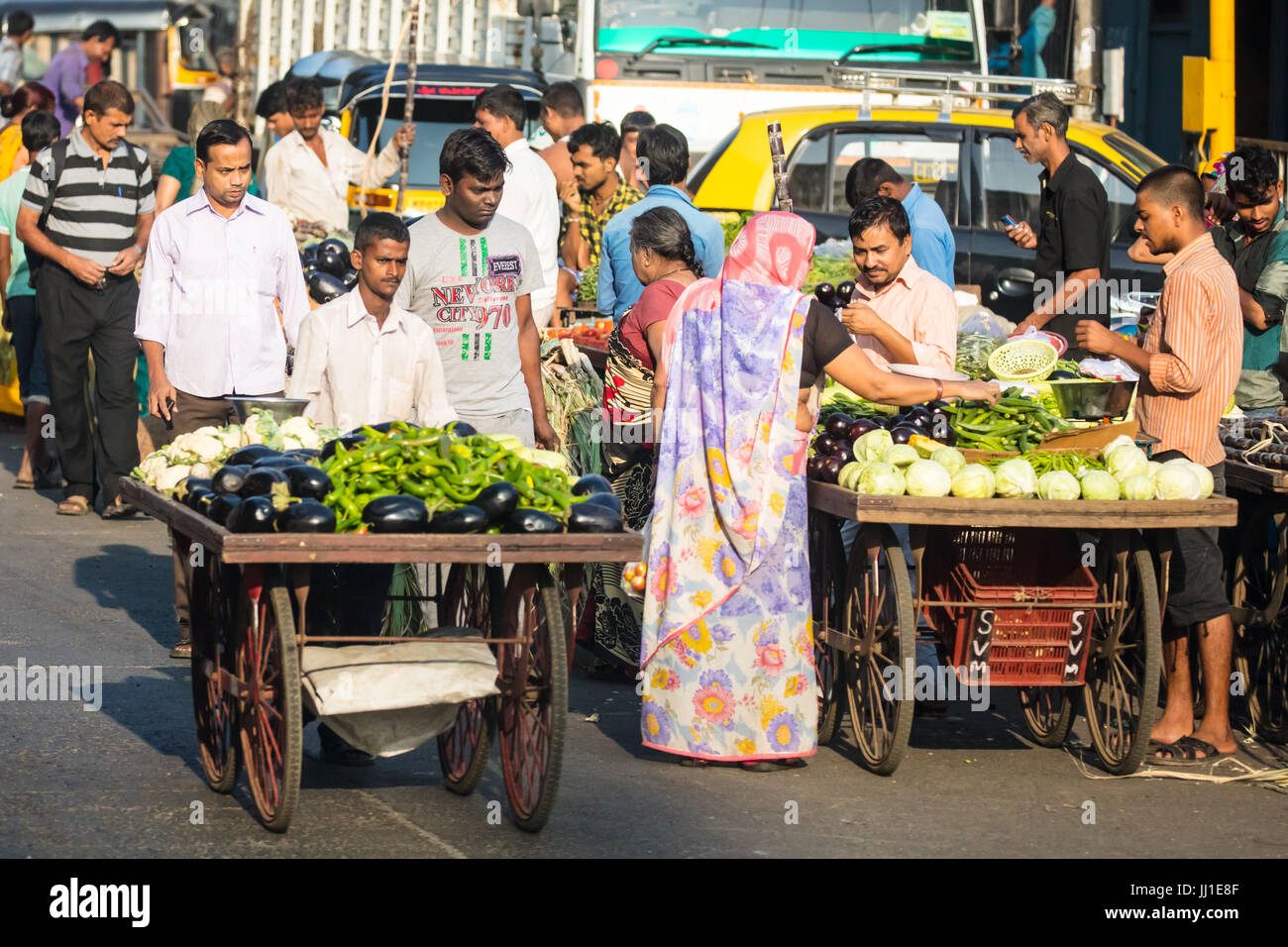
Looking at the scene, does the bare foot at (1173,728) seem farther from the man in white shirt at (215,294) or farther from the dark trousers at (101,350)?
the dark trousers at (101,350)

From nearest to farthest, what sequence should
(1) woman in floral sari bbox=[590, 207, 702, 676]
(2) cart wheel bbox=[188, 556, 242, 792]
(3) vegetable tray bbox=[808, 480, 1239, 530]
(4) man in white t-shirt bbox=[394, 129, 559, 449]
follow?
(2) cart wheel bbox=[188, 556, 242, 792] < (3) vegetable tray bbox=[808, 480, 1239, 530] < (4) man in white t-shirt bbox=[394, 129, 559, 449] < (1) woman in floral sari bbox=[590, 207, 702, 676]

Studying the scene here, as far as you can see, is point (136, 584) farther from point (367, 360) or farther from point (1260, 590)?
point (1260, 590)

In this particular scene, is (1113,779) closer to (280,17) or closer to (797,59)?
(797,59)

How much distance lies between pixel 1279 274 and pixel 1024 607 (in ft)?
9.23

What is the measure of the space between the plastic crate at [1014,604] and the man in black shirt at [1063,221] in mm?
2459

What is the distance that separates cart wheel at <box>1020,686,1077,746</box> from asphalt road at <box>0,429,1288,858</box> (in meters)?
0.07

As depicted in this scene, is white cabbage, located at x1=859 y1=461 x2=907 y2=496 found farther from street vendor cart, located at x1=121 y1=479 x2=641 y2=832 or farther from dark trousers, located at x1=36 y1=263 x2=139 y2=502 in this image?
dark trousers, located at x1=36 y1=263 x2=139 y2=502

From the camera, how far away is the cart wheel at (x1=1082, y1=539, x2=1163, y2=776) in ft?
20.2

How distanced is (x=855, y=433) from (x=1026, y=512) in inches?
32.6

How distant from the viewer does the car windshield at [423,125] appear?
52.8 feet

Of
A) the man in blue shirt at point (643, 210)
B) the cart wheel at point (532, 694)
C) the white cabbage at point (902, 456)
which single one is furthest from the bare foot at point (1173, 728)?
the man in blue shirt at point (643, 210)

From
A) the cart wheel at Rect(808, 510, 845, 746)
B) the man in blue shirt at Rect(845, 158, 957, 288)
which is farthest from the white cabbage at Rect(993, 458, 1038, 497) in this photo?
the man in blue shirt at Rect(845, 158, 957, 288)

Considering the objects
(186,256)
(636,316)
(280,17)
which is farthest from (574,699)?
(280,17)
